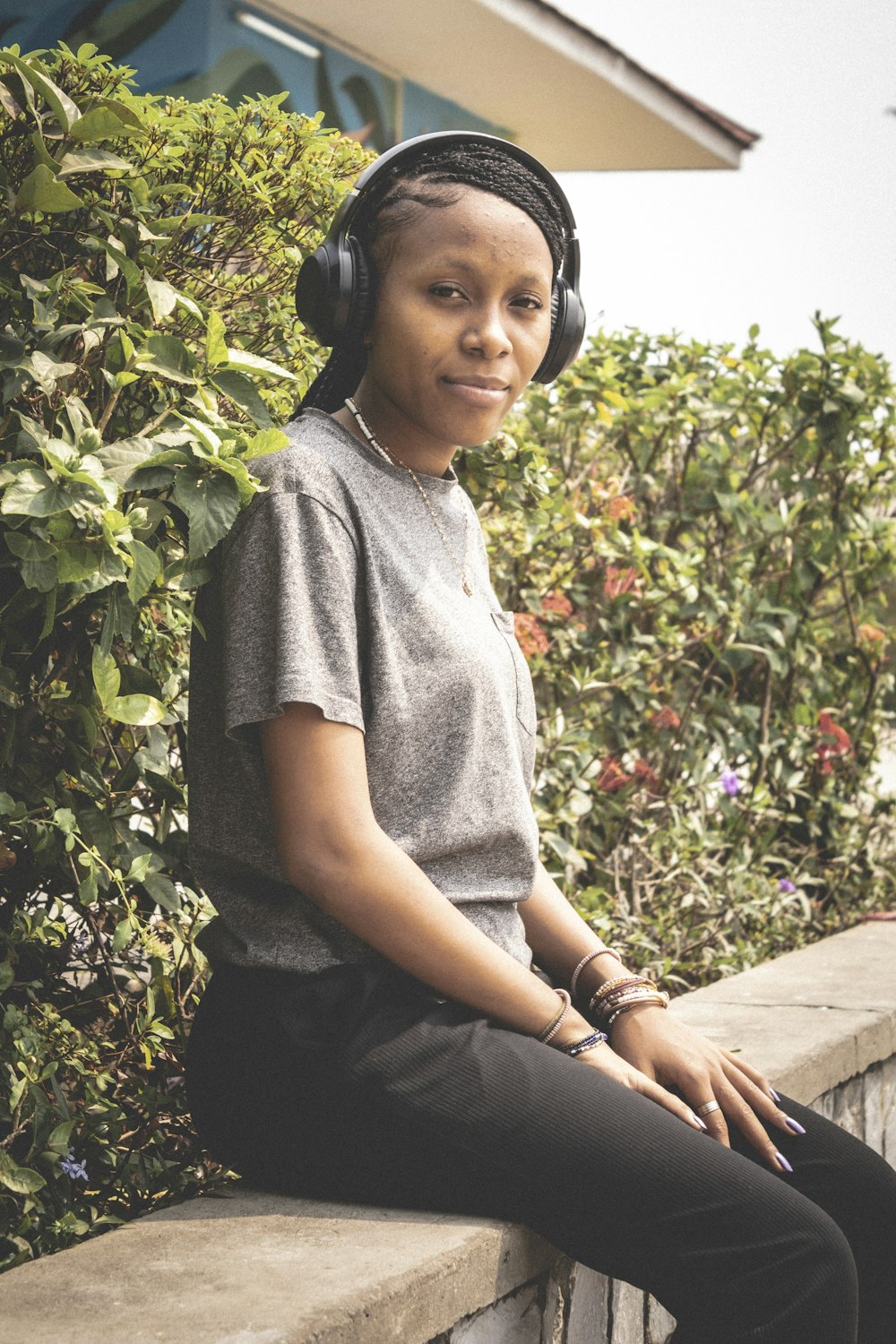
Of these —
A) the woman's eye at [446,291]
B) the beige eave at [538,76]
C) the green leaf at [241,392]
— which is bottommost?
the green leaf at [241,392]

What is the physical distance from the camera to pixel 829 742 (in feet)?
17.0

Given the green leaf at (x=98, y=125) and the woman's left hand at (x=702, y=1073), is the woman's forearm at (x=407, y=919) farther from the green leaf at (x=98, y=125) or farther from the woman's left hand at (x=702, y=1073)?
the green leaf at (x=98, y=125)

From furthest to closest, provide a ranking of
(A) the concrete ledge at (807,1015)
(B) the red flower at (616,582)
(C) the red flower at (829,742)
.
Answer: (C) the red flower at (829,742)
(B) the red flower at (616,582)
(A) the concrete ledge at (807,1015)

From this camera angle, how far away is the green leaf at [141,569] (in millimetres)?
1689

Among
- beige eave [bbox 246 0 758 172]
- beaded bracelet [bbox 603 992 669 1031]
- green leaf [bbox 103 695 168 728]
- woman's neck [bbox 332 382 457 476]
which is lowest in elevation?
beaded bracelet [bbox 603 992 669 1031]

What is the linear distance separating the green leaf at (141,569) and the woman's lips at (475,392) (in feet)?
1.72

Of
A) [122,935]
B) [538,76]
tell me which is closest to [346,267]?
[122,935]

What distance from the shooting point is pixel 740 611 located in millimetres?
4562

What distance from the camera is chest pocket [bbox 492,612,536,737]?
2.13m

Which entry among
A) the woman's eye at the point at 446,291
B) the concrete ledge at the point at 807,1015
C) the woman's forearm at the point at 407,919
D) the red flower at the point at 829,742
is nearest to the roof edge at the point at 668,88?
the red flower at the point at 829,742

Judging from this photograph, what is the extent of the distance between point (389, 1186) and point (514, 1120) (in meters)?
0.23

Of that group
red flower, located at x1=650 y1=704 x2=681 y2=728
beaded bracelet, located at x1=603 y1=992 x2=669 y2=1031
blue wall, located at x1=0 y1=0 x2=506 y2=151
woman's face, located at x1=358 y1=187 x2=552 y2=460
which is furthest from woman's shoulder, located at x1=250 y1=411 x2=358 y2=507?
blue wall, located at x1=0 y1=0 x2=506 y2=151

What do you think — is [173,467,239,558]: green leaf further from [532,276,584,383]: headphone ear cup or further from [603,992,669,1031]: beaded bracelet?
[603,992,669,1031]: beaded bracelet

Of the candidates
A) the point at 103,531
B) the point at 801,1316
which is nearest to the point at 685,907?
the point at 801,1316
